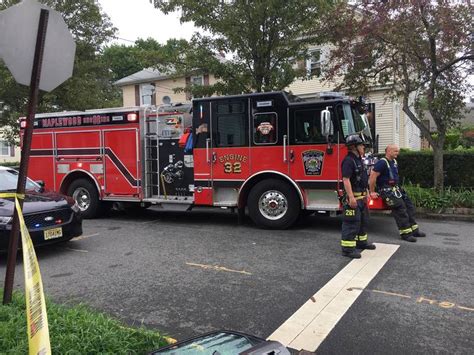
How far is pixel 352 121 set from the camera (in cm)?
841

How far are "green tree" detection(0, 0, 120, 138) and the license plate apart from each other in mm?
12221

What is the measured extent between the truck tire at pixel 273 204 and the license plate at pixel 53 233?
348cm

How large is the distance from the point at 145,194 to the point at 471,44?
7739 mm

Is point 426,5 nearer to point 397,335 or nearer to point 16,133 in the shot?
point 397,335

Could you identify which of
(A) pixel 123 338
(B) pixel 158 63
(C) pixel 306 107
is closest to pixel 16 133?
(B) pixel 158 63

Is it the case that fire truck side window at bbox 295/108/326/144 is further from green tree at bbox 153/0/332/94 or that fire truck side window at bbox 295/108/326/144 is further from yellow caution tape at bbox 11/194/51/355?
yellow caution tape at bbox 11/194/51/355

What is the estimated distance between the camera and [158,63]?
12953mm

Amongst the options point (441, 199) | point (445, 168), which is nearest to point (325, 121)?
point (441, 199)

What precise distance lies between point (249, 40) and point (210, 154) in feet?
12.9

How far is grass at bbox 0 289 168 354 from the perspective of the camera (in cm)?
335

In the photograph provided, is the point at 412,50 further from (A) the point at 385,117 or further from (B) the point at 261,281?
(A) the point at 385,117

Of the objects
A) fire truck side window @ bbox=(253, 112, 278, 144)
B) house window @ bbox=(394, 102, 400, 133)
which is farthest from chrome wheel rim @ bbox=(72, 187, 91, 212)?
house window @ bbox=(394, 102, 400, 133)

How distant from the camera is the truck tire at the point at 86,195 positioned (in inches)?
423

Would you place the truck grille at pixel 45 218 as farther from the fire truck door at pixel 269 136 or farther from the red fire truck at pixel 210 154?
the fire truck door at pixel 269 136
